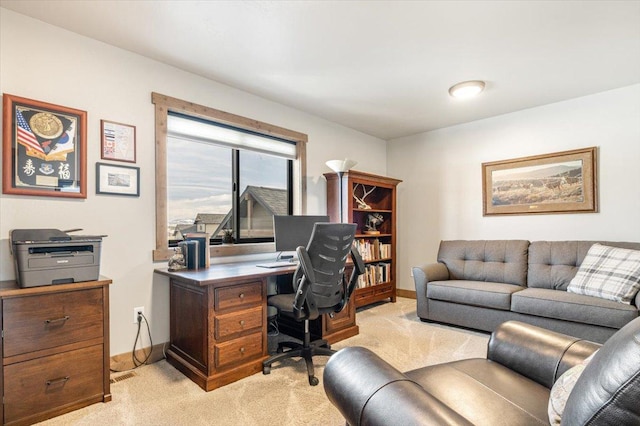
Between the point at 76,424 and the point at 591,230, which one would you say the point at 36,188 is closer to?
the point at 76,424

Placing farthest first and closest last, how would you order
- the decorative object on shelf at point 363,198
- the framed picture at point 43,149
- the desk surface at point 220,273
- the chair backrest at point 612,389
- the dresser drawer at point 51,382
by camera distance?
the decorative object on shelf at point 363,198 → the desk surface at point 220,273 → the framed picture at point 43,149 → the dresser drawer at point 51,382 → the chair backrest at point 612,389

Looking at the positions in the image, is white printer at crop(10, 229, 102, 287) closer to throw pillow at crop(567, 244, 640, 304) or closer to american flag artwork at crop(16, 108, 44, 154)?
american flag artwork at crop(16, 108, 44, 154)

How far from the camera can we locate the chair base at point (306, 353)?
2.28m

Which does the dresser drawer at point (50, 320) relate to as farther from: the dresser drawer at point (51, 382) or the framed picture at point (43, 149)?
the framed picture at point (43, 149)

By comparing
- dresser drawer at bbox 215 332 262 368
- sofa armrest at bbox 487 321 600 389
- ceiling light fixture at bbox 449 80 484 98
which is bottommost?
dresser drawer at bbox 215 332 262 368

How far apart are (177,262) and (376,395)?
2.10m

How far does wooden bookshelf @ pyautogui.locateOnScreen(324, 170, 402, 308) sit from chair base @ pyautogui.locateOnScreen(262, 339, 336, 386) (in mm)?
1455

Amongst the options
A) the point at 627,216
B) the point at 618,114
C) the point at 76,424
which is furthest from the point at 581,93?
the point at 76,424

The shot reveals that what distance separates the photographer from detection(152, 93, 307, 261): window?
2.75 metres

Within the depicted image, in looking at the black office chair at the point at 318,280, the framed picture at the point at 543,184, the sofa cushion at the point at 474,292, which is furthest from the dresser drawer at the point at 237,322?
the framed picture at the point at 543,184

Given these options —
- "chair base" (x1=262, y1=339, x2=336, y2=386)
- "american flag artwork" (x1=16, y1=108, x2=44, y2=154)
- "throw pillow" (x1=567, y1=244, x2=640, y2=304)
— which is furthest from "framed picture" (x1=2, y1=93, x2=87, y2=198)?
"throw pillow" (x1=567, y1=244, x2=640, y2=304)

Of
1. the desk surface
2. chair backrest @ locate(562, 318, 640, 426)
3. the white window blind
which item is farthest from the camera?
the white window blind

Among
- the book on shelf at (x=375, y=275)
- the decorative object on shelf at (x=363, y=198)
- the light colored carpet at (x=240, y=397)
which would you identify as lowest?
the light colored carpet at (x=240, y=397)

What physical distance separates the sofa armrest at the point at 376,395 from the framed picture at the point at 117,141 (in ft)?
7.42
